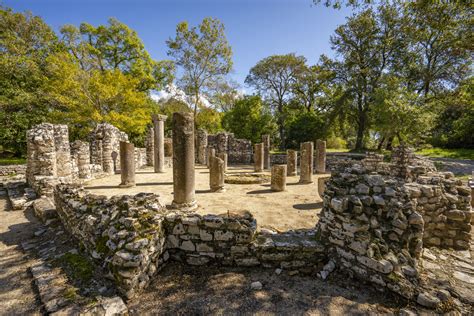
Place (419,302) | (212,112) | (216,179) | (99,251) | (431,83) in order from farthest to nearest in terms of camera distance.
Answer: (212,112) → (431,83) → (216,179) → (99,251) → (419,302)

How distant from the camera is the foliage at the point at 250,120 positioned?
2788 centimetres

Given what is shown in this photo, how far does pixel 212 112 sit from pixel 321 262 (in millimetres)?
23678

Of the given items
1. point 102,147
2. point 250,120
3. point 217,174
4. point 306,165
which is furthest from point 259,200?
point 250,120

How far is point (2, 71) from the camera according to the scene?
16656 mm

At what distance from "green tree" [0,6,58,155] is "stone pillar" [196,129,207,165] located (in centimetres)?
1254

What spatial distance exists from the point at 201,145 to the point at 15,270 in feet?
56.4

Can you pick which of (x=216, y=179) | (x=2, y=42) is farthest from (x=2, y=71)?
(x=216, y=179)

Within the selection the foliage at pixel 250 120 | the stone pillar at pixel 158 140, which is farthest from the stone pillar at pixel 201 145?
the foliage at pixel 250 120

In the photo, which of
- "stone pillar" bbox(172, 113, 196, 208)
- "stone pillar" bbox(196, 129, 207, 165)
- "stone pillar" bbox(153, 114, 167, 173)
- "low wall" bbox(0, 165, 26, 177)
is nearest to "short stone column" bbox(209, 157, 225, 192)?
"stone pillar" bbox(172, 113, 196, 208)

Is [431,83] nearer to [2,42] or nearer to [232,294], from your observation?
[232,294]

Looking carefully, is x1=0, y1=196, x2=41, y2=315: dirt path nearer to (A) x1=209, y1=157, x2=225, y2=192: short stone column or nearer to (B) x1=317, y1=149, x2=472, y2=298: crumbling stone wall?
(B) x1=317, y1=149, x2=472, y2=298: crumbling stone wall

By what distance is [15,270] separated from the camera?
3.62m

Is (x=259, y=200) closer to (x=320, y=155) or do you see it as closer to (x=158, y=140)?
(x=320, y=155)

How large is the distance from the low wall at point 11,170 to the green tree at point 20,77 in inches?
122
